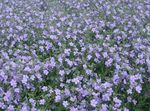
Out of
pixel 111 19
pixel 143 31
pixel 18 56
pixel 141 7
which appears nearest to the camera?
pixel 18 56

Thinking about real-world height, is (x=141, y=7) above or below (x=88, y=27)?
above

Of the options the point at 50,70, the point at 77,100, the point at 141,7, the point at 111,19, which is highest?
the point at 141,7

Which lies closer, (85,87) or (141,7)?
(85,87)

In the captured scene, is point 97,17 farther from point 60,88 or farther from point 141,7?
point 60,88

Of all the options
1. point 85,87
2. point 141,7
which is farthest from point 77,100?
point 141,7

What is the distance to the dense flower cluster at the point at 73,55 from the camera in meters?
4.41

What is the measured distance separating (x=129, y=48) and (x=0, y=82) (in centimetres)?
212

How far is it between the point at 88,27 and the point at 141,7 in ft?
4.99

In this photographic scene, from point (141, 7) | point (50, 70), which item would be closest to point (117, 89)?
point (50, 70)

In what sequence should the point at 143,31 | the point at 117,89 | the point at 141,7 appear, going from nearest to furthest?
the point at 117,89, the point at 143,31, the point at 141,7

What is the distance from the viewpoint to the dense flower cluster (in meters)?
4.41

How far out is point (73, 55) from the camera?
5.34 metres

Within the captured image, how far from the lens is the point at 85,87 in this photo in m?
4.53

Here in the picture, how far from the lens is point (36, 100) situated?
448 centimetres
